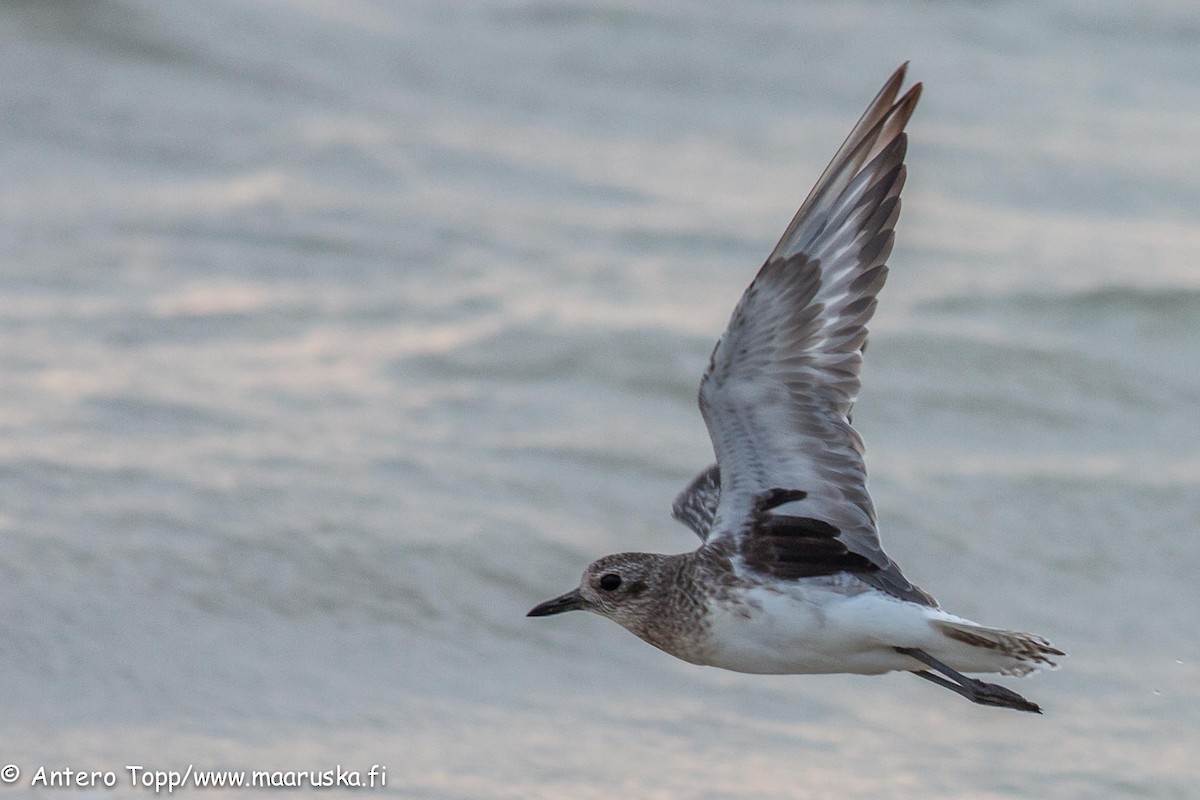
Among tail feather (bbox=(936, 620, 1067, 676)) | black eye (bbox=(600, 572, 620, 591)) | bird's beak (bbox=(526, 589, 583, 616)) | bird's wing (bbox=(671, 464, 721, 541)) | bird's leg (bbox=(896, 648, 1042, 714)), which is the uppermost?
bird's wing (bbox=(671, 464, 721, 541))

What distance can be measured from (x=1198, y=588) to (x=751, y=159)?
563cm

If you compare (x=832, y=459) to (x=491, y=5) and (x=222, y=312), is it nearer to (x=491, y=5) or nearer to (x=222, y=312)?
(x=222, y=312)

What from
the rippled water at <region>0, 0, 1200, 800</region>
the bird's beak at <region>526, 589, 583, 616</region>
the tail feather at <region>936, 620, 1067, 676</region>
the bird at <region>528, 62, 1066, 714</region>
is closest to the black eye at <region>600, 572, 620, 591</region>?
the bird's beak at <region>526, 589, 583, 616</region>

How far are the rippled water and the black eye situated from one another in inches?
36.0

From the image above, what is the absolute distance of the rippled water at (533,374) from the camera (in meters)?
6.98

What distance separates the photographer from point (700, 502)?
632cm

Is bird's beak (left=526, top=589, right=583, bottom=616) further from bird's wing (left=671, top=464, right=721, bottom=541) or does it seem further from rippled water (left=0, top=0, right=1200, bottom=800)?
rippled water (left=0, top=0, right=1200, bottom=800)

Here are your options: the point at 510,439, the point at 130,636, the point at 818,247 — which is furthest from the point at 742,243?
the point at 818,247

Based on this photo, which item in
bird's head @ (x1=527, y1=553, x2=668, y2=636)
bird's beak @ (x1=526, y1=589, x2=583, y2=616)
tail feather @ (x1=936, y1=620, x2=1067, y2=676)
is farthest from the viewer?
bird's beak @ (x1=526, y1=589, x2=583, y2=616)

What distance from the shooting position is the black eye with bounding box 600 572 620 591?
5.90m

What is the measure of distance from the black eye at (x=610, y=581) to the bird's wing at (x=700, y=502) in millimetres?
421

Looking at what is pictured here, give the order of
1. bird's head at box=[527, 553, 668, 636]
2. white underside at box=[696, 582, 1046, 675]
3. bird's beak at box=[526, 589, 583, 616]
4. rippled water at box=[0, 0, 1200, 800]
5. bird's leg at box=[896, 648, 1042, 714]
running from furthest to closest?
rippled water at box=[0, 0, 1200, 800], bird's beak at box=[526, 589, 583, 616], bird's head at box=[527, 553, 668, 636], bird's leg at box=[896, 648, 1042, 714], white underside at box=[696, 582, 1046, 675]

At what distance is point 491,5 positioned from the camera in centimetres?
1529

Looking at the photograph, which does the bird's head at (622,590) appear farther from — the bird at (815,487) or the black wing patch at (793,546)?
the black wing patch at (793,546)
